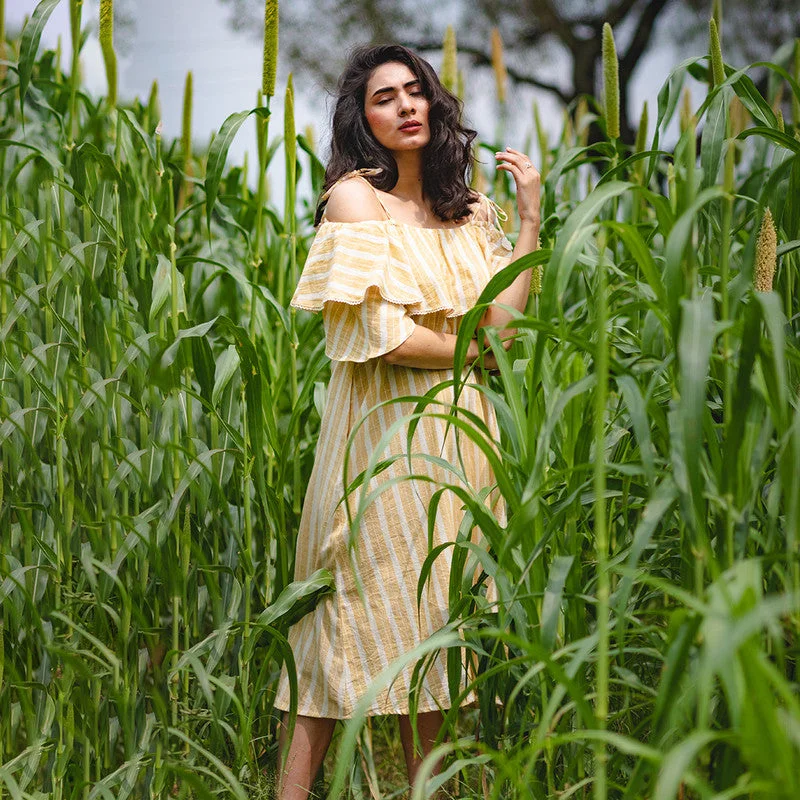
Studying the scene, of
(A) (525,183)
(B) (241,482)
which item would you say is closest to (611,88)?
(A) (525,183)

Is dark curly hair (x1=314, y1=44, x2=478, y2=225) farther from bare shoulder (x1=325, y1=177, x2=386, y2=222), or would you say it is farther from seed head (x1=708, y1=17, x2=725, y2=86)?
seed head (x1=708, y1=17, x2=725, y2=86)

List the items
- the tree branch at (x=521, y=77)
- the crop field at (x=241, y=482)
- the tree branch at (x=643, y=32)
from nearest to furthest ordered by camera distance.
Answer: the crop field at (x=241, y=482) < the tree branch at (x=643, y=32) < the tree branch at (x=521, y=77)

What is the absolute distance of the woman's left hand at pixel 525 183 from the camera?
151 cm

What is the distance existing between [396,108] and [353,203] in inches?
8.1

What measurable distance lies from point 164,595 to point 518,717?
25.8 inches

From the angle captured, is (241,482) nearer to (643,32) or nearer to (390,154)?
(390,154)

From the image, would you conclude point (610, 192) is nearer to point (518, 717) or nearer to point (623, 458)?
point (623, 458)

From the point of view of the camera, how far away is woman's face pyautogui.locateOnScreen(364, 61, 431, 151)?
1.61 meters

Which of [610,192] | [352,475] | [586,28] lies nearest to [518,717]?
[352,475]

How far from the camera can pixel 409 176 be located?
1.67 meters

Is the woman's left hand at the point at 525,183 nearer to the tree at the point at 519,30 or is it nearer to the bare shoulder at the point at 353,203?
the bare shoulder at the point at 353,203

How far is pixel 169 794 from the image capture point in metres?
1.59

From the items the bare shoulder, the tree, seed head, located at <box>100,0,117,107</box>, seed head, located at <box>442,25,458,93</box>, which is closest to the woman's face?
the bare shoulder

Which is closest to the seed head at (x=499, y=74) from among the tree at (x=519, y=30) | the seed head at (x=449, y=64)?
the seed head at (x=449, y=64)
